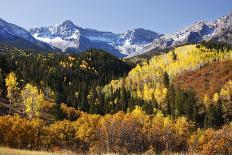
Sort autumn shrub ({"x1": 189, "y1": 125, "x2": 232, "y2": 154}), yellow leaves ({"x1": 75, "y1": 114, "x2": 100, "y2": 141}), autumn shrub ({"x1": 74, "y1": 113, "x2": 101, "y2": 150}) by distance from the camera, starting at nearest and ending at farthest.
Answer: autumn shrub ({"x1": 189, "y1": 125, "x2": 232, "y2": 154}) → autumn shrub ({"x1": 74, "y1": 113, "x2": 101, "y2": 150}) → yellow leaves ({"x1": 75, "y1": 114, "x2": 100, "y2": 141})

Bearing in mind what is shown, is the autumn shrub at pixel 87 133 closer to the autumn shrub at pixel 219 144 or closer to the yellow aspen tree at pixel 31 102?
the yellow aspen tree at pixel 31 102

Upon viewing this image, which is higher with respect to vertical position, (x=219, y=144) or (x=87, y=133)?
(x=219, y=144)

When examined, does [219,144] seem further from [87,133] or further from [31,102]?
[31,102]

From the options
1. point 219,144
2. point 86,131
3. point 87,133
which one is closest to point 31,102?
point 86,131

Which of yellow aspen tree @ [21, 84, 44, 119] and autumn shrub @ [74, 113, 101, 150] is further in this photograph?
yellow aspen tree @ [21, 84, 44, 119]

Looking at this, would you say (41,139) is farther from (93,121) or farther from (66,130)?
(93,121)

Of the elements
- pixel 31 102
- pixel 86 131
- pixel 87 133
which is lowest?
pixel 87 133

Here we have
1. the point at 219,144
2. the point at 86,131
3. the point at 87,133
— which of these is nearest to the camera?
the point at 219,144

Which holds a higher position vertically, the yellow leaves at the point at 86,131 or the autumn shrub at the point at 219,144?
the autumn shrub at the point at 219,144

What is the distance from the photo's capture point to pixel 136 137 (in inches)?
3337

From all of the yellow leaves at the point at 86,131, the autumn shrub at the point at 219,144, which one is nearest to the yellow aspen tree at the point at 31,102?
the yellow leaves at the point at 86,131

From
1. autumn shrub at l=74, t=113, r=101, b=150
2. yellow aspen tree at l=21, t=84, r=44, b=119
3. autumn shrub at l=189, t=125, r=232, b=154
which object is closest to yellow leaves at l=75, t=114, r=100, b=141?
autumn shrub at l=74, t=113, r=101, b=150

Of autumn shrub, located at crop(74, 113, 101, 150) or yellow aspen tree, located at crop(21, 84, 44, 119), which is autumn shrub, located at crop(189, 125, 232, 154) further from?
yellow aspen tree, located at crop(21, 84, 44, 119)

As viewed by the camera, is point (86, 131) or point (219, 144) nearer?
point (219, 144)
